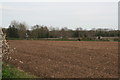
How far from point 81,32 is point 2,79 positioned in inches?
3546

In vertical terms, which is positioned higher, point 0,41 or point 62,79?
point 0,41

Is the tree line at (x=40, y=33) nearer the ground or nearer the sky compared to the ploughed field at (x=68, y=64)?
nearer the sky

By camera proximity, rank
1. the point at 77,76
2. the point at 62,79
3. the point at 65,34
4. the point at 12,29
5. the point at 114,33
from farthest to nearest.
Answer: the point at 65,34, the point at 114,33, the point at 12,29, the point at 77,76, the point at 62,79

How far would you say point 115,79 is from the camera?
821 cm

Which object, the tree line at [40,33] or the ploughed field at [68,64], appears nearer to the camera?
the ploughed field at [68,64]

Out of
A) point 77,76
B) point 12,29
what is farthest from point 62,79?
point 12,29

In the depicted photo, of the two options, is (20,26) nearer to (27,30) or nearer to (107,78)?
(27,30)

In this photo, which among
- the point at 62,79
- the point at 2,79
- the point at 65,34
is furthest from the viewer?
the point at 65,34

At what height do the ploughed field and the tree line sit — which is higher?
the tree line

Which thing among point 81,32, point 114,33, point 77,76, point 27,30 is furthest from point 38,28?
point 77,76

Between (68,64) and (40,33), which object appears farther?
(40,33)

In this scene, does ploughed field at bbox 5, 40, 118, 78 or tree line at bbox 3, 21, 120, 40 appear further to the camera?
tree line at bbox 3, 21, 120, 40

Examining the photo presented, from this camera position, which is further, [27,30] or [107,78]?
[27,30]

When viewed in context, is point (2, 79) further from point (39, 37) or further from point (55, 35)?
point (55, 35)
